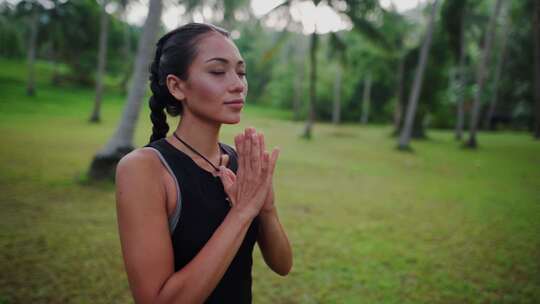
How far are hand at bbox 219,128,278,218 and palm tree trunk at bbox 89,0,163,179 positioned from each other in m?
6.41

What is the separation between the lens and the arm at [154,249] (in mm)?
1164

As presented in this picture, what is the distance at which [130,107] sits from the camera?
7.20m

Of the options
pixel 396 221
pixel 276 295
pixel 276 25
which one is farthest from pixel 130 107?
pixel 276 25

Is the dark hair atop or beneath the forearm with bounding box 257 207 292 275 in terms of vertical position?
atop

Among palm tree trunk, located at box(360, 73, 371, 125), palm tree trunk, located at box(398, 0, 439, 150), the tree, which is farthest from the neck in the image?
palm tree trunk, located at box(360, 73, 371, 125)

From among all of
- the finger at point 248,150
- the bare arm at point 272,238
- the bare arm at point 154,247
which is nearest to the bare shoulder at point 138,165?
the bare arm at point 154,247

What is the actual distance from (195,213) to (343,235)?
4.75m

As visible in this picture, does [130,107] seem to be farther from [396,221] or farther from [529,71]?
[529,71]

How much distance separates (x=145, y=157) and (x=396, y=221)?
610 cm

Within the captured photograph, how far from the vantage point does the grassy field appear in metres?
3.85

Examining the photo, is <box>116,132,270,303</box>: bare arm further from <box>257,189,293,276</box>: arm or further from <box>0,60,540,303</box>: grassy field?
<box>0,60,540,303</box>: grassy field

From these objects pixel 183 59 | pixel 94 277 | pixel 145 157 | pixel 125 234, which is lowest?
pixel 94 277

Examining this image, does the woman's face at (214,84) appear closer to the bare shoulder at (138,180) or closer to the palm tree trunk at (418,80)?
the bare shoulder at (138,180)

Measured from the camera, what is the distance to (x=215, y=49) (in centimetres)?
141
